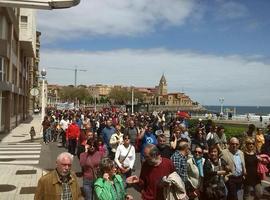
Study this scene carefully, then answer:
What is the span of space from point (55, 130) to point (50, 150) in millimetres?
5706

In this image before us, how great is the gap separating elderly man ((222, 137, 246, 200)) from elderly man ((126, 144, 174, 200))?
2.56 metres

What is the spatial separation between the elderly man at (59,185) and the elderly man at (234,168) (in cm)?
400

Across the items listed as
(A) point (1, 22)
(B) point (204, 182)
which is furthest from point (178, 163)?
(A) point (1, 22)

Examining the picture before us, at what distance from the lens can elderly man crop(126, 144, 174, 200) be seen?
19.5 feet

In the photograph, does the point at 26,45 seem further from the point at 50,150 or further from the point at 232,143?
the point at 232,143

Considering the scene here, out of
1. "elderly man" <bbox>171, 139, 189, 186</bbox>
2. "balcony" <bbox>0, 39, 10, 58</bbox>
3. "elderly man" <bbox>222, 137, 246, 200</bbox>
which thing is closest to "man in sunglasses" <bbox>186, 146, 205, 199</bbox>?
"elderly man" <bbox>171, 139, 189, 186</bbox>

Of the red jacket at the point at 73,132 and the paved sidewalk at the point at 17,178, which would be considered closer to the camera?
Answer: the paved sidewalk at the point at 17,178

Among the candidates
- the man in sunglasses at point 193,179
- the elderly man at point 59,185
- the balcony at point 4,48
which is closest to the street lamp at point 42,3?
the man in sunglasses at point 193,179

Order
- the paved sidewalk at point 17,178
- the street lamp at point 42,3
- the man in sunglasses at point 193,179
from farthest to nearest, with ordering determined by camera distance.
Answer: the paved sidewalk at point 17,178, the street lamp at point 42,3, the man in sunglasses at point 193,179

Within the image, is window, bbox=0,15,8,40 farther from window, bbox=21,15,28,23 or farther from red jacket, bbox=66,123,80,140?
red jacket, bbox=66,123,80,140

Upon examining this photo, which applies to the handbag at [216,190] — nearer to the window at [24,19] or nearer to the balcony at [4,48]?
the balcony at [4,48]

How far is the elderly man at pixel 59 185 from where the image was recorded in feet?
16.4

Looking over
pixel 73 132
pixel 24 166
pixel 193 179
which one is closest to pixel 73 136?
pixel 73 132

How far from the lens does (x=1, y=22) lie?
30672mm
